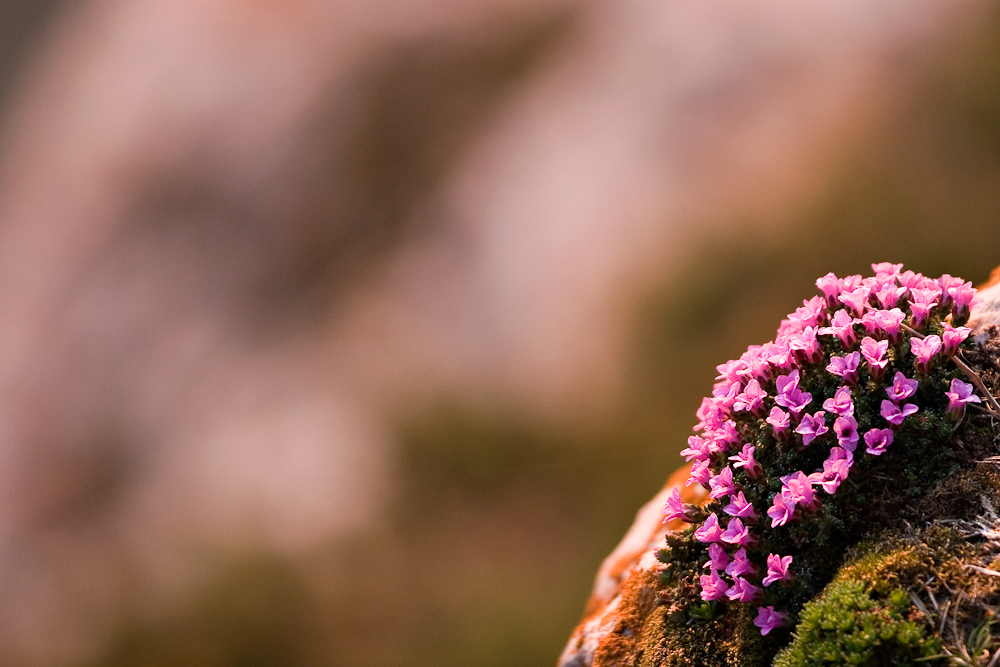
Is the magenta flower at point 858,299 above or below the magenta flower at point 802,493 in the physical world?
above

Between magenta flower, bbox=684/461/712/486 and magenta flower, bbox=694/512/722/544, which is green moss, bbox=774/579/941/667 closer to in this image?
magenta flower, bbox=694/512/722/544

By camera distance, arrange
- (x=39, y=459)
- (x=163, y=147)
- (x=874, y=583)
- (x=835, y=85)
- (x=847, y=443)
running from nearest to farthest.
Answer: (x=874, y=583) < (x=847, y=443) < (x=835, y=85) < (x=39, y=459) < (x=163, y=147)

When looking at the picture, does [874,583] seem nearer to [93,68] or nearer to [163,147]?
[163,147]

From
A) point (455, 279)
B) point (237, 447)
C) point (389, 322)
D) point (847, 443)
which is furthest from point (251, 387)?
point (847, 443)

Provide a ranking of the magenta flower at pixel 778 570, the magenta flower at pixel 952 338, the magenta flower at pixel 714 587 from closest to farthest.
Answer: the magenta flower at pixel 778 570, the magenta flower at pixel 952 338, the magenta flower at pixel 714 587

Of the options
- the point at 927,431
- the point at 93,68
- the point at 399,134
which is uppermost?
the point at 93,68

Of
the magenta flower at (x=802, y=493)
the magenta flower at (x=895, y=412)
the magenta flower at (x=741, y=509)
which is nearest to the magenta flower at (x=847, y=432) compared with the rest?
the magenta flower at (x=895, y=412)

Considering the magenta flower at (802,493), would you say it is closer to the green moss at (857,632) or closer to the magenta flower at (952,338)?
the green moss at (857,632)
